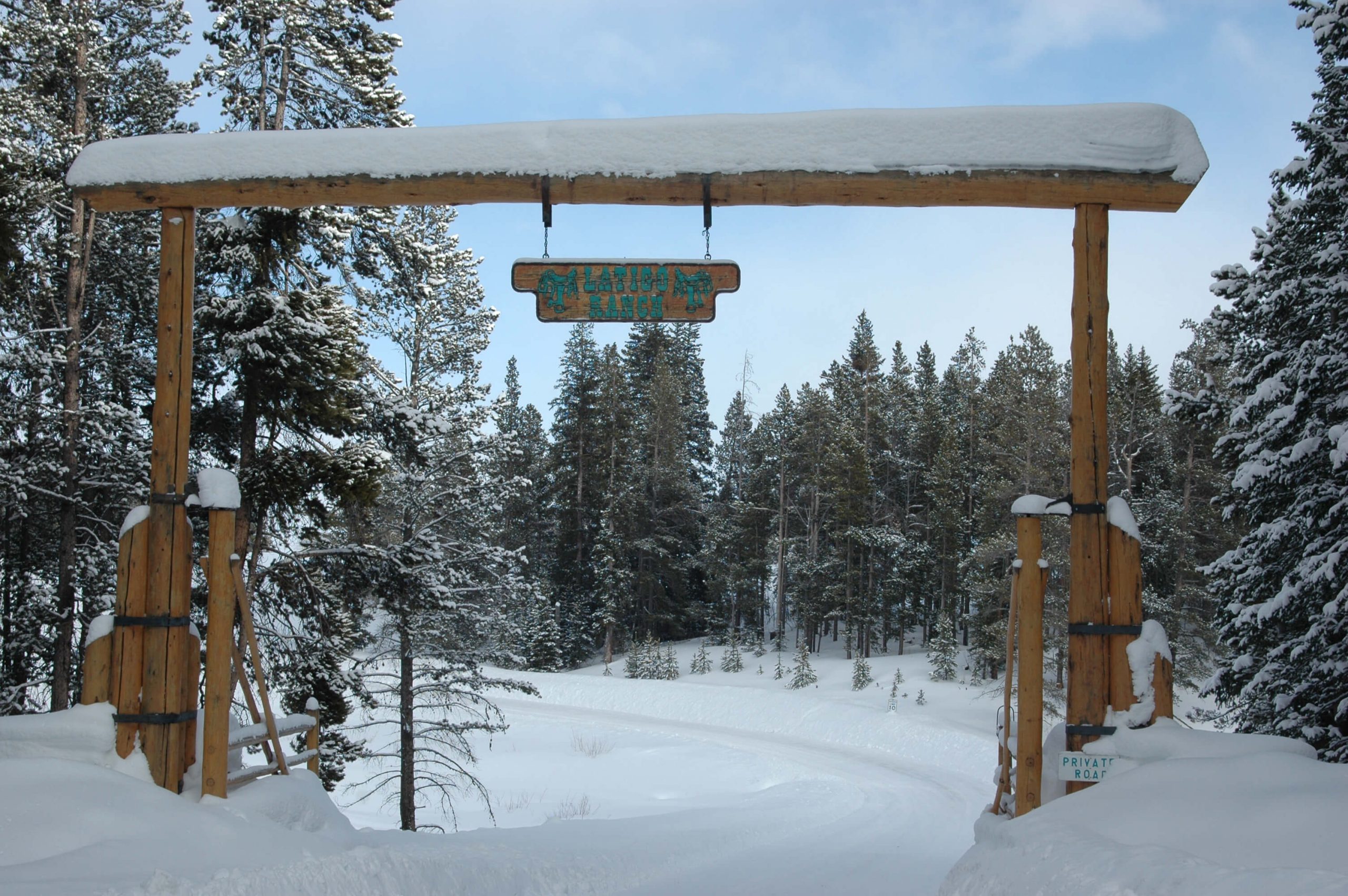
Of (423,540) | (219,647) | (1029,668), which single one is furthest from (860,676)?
(219,647)

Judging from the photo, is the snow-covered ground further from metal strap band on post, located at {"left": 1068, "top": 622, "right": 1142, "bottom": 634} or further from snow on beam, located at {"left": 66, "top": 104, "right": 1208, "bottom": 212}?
snow on beam, located at {"left": 66, "top": 104, "right": 1208, "bottom": 212}

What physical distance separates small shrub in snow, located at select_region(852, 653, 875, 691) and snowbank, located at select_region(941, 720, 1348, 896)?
26385 mm

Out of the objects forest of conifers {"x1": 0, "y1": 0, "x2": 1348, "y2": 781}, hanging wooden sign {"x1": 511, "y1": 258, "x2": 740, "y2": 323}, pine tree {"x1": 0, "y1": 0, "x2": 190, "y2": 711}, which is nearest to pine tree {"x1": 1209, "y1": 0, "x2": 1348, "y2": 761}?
forest of conifers {"x1": 0, "y1": 0, "x2": 1348, "y2": 781}

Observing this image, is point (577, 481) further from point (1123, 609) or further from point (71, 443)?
point (1123, 609)

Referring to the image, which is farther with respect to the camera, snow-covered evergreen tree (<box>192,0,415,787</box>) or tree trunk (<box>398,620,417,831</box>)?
tree trunk (<box>398,620,417,831</box>)

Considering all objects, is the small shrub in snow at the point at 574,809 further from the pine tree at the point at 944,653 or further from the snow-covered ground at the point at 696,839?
the pine tree at the point at 944,653

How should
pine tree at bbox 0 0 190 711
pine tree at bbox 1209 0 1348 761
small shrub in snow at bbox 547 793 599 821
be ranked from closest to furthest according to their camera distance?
pine tree at bbox 1209 0 1348 761
pine tree at bbox 0 0 190 711
small shrub in snow at bbox 547 793 599 821

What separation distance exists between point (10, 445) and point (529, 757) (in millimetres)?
14501

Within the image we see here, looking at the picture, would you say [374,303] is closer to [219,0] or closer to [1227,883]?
[219,0]

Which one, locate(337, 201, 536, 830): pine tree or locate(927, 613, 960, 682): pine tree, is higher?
locate(337, 201, 536, 830): pine tree

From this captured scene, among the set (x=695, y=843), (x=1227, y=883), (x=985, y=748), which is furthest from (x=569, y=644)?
(x=1227, y=883)

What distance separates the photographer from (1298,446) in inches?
423

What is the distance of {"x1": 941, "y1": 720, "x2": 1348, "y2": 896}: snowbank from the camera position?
382cm

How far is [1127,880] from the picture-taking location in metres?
4.08
